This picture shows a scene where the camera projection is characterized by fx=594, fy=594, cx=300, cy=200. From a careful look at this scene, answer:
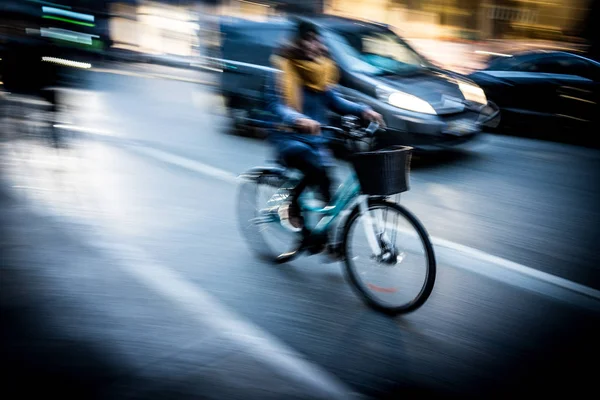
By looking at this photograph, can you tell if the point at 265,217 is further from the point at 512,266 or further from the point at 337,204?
the point at 512,266

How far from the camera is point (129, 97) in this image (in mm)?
12180

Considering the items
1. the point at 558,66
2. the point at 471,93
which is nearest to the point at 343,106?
the point at 471,93

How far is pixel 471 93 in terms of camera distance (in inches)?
313

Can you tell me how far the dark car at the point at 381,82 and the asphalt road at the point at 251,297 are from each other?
2.14 ft

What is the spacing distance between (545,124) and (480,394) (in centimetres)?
711

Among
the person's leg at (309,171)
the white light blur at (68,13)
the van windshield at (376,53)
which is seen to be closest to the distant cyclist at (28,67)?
the van windshield at (376,53)

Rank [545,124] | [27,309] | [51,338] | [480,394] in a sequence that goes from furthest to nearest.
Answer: [545,124] < [27,309] < [51,338] < [480,394]

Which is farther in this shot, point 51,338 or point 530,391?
point 51,338

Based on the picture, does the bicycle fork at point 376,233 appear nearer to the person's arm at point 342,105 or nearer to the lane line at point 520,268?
the person's arm at point 342,105

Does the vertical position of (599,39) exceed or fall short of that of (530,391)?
it exceeds it

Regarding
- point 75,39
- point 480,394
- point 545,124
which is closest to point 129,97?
point 75,39

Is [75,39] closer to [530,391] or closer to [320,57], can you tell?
[320,57]

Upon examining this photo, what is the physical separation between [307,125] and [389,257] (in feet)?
3.11

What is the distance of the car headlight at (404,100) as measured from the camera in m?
7.14
